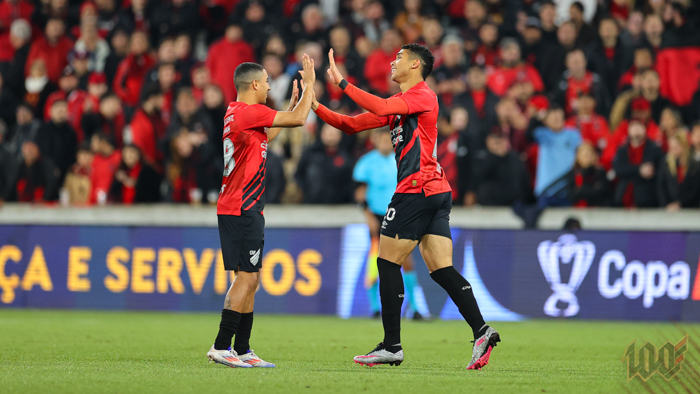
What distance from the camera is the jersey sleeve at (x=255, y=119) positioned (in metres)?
6.52

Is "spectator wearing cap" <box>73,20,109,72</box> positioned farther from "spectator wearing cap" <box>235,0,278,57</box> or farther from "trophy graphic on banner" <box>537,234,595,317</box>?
"trophy graphic on banner" <box>537,234,595,317</box>

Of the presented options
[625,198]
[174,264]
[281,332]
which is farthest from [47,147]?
[625,198]

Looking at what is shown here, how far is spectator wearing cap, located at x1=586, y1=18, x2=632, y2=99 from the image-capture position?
14164 mm

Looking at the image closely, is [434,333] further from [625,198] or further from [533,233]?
[625,198]

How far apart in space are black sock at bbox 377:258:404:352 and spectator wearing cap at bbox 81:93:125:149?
9165 mm

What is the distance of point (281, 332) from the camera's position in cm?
988

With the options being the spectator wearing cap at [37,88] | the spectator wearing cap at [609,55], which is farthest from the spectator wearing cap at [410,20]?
the spectator wearing cap at [37,88]

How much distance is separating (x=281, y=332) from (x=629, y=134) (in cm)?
599

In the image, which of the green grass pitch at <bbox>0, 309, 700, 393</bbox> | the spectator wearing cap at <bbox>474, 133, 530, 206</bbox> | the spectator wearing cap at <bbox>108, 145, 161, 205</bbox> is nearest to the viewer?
the green grass pitch at <bbox>0, 309, 700, 393</bbox>

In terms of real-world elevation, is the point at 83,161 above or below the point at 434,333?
above

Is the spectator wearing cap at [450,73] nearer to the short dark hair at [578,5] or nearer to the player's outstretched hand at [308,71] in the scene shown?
the short dark hair at [578,5]

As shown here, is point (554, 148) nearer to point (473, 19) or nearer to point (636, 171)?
point (636, 171)

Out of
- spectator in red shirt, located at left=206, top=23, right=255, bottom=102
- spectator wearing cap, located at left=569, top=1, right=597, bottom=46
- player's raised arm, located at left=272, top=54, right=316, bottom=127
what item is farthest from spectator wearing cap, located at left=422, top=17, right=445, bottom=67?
player's raised arm, located at left=272, top=54, right=316, bottom=127

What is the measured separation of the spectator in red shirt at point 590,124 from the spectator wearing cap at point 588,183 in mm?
589
